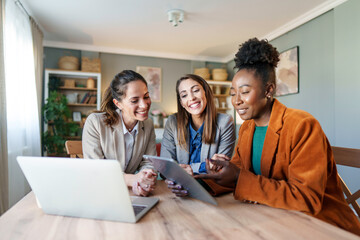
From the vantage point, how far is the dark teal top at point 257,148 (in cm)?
115

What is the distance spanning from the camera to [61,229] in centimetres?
65

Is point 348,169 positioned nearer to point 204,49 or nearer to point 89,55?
point 204,49

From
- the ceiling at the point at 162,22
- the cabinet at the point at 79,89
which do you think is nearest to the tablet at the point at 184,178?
the ceiling at the point at 162,22

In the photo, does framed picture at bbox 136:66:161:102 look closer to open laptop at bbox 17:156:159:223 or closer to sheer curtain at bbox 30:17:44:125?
sheer curtain at bbox 30:17:44:125

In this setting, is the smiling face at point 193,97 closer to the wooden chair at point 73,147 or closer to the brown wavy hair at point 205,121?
the brown wavy hair at point 205,121

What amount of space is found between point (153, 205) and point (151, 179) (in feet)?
0.55

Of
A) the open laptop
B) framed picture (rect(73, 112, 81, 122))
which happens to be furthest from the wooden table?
framed picture (rect(73, 112, 81, 122))

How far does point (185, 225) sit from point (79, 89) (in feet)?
16.7

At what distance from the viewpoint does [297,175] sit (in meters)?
0.84

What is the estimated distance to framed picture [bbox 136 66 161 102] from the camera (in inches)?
225

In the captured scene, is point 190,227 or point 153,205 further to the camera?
point 153,205

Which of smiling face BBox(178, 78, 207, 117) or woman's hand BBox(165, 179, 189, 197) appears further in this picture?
smiling face BBox(178, 78, 207, 117)

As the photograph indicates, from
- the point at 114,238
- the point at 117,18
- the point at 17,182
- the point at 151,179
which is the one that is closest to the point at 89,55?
the point at 117,18

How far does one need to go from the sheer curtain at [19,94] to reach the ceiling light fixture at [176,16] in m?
2.04
